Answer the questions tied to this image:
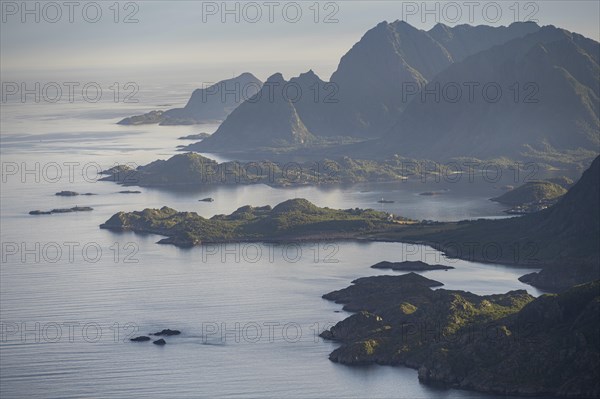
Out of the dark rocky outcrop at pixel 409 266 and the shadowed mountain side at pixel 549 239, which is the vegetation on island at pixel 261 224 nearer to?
the shadowed mountain side at pixel 549 239

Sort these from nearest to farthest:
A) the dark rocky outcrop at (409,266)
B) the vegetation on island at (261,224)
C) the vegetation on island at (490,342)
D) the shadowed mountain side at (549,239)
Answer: the vegetation on island at (490,342)
the shadowed mountain side at (549,239)
the dark rocky outcrop at (409,266)
the vegetation on island at (261,224)

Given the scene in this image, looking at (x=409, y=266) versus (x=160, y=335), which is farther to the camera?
(x=409, y=266)

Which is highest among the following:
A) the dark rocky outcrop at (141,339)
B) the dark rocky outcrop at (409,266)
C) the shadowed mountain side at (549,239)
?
the shadowed mountain side at (549,239)

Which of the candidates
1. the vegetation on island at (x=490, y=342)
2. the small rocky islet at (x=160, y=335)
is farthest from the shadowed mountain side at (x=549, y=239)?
the small rocky islet at (x=160, y=335)

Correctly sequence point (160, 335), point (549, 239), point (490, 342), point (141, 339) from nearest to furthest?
point (490, 342) → point (141, 339) → point (160, 335) → point (549, 239)

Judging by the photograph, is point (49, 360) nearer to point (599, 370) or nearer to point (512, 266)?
point (599, 370)

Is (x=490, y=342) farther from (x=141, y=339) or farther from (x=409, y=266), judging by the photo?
(x=409, y=266)

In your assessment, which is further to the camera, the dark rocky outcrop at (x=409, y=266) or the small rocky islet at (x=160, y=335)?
the dark rocky outcrop at (x=409, y=266)

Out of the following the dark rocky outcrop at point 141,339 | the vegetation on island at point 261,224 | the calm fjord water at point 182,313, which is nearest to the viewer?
the calm fjord water at point 182,313

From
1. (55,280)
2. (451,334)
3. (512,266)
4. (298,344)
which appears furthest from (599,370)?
(55,280)

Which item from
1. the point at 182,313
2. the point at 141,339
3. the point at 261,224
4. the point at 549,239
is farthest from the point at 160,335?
the point at 261,224
